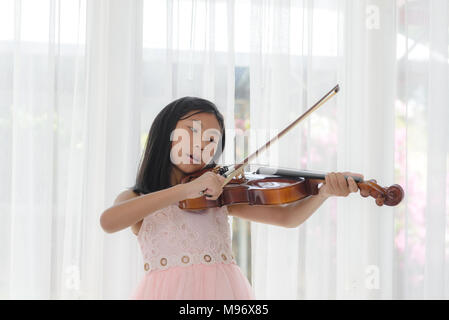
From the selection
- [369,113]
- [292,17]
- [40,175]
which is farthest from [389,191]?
[40,175]

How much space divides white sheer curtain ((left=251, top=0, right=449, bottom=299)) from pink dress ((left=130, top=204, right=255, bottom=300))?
1.58 ft

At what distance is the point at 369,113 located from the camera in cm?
164

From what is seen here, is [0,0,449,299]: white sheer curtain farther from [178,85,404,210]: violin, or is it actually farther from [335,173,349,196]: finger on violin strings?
[335,173,349,196]: finger on violin strings

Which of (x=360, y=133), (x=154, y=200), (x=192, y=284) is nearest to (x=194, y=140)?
(x=154, y=200)

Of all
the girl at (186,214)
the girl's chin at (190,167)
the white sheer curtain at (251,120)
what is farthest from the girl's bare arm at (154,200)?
the white sheer curtain at (251,120)

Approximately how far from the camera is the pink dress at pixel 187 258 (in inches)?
39.9

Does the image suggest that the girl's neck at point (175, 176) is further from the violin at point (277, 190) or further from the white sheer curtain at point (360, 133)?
the white sheer curtain at point (360, 133)

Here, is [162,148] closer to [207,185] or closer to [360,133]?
[207,185]

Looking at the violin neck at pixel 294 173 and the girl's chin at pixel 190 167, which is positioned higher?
the girl's chin at pixel 190 167

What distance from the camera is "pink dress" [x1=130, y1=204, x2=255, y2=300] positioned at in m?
A: 1.01

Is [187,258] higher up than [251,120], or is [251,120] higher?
[251,120]

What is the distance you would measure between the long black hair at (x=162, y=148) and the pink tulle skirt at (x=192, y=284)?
0.20 meters

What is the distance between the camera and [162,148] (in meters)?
A: 1.12

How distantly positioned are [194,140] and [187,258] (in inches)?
9.9
